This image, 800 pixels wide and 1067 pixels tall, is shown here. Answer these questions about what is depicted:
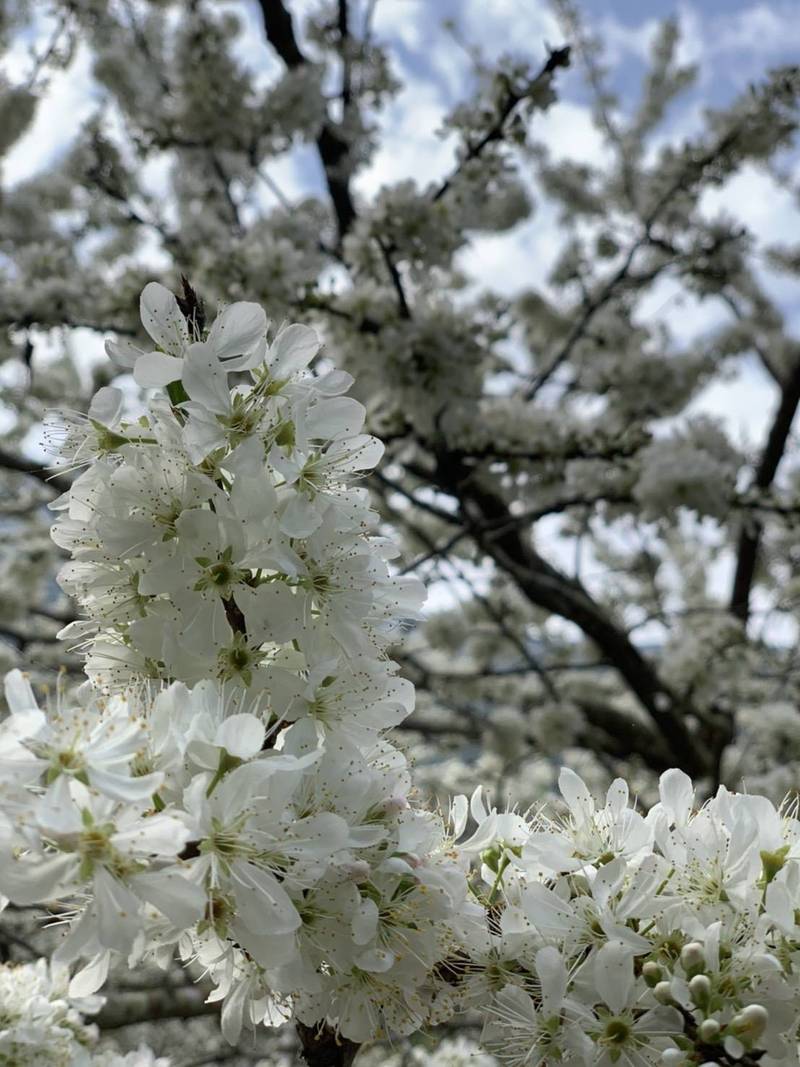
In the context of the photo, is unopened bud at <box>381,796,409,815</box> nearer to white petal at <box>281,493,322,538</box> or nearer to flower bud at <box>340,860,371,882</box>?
flower bud at <box>340,860,371,882</box>

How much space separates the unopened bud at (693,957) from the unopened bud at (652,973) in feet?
0.10

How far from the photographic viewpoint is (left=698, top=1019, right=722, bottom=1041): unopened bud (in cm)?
94

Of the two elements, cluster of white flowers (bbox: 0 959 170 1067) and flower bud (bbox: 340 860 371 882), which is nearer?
flower bud (bbox: 340 860 371 882)

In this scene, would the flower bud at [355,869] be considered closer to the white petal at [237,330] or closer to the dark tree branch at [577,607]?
the white petal at [237,330]

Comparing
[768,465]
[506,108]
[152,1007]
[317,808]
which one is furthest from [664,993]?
[768,465]

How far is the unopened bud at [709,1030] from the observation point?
94 centimetres

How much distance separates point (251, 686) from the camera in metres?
1.13

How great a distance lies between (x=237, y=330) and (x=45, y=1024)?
116 cm

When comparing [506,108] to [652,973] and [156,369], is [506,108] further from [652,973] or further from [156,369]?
[652,973]

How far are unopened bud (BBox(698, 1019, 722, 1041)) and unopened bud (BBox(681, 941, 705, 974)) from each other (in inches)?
2.2

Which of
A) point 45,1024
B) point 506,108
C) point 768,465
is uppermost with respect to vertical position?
point 768,465

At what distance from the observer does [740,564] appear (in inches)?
241

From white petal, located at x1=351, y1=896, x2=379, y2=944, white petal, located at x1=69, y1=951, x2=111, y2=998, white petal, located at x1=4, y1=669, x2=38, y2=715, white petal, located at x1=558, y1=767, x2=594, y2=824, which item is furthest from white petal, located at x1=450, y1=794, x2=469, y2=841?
white petal, located at x1=4, y1=669, x2=38, y2=715

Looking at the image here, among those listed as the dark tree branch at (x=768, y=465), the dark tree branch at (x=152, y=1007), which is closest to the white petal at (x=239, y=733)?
the dark tree branch at (x=152, y=1007)
